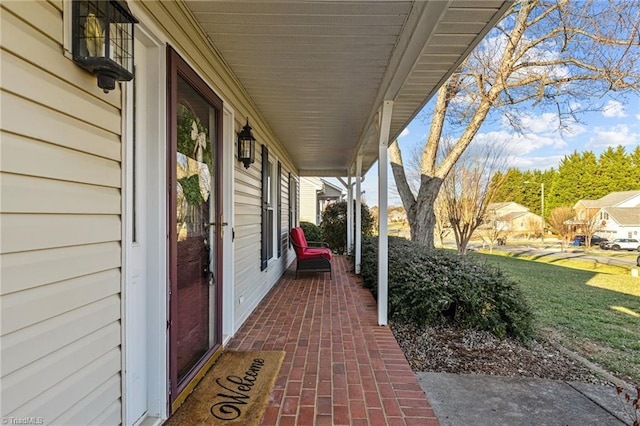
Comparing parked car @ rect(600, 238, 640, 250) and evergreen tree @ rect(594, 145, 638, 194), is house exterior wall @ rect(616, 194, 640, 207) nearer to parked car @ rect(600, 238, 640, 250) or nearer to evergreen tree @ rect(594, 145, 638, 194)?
evergreen tree @ rect(594, 145, 638, 194)

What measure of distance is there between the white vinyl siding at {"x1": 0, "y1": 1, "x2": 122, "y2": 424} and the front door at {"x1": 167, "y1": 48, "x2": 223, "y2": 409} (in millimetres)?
468

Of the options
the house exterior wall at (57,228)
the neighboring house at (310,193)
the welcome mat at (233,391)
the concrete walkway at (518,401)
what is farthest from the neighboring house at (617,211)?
the house exterior wall at (57,228)

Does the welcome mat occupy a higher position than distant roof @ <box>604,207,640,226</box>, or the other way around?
distant roof @ <box>604,207,640,226</box>

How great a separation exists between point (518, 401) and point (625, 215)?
3753cm

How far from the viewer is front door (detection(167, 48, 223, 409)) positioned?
1980 mm

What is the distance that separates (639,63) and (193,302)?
26.5ft

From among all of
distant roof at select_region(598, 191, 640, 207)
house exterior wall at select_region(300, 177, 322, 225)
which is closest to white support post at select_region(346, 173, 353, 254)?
house exterior wall at select_region(300, 177, 322, 225)

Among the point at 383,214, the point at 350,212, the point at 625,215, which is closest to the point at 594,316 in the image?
the point at 383,214

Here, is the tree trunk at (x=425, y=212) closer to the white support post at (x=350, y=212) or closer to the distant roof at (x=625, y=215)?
the white support post at (x=350, y=212)

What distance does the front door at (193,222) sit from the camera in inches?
78.0

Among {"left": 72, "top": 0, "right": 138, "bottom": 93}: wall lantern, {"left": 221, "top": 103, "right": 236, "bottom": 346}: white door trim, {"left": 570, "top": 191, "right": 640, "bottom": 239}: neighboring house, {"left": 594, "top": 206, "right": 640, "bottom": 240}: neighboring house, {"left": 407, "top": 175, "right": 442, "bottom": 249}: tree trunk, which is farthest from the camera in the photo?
{"left": 570, "top": 191, "right": 640, "bottom": 239}: neighboring house

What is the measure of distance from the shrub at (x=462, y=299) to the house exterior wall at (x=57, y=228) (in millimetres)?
2924

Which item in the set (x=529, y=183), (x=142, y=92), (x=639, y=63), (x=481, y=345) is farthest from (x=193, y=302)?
(x=529, y=183)

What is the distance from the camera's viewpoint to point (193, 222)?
93.1 inches
